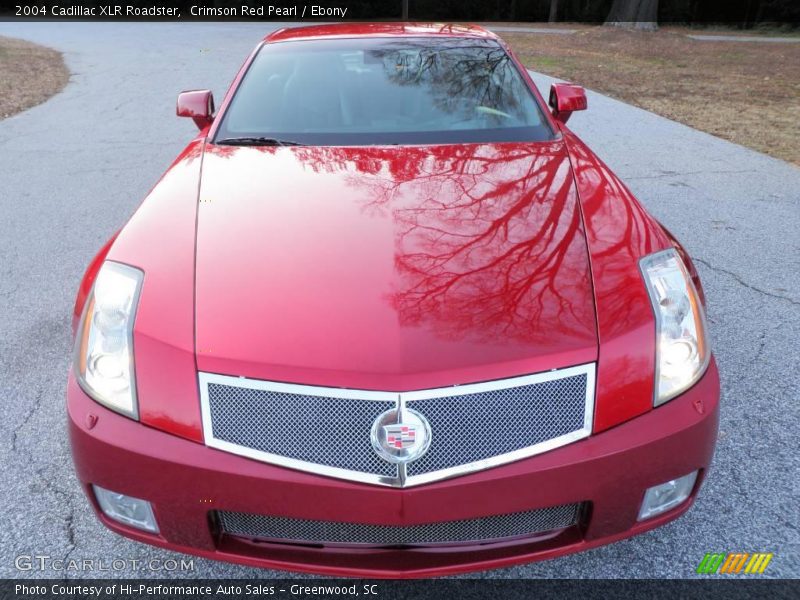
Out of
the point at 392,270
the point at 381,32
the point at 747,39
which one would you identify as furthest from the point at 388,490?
the point at 747,39

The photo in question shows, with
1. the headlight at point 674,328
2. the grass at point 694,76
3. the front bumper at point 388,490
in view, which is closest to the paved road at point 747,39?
the grass at point 694,76

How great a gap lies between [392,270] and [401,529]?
26.7 inches

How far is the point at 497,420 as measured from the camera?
1604mm

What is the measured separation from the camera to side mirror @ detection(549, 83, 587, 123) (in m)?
3.42

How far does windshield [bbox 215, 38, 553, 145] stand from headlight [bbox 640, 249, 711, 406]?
3.39ft

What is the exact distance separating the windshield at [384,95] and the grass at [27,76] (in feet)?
22.5

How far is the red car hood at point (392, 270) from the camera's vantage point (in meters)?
1.62

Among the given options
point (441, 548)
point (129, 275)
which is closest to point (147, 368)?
point (129, 275)

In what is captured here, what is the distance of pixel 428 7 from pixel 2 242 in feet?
104

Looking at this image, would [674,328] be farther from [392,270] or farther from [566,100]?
[566,100]

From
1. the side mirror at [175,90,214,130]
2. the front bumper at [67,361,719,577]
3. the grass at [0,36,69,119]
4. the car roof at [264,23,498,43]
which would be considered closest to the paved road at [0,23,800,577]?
the front bumper at [67,361,719,577]

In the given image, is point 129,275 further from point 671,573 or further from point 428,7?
point 428,7

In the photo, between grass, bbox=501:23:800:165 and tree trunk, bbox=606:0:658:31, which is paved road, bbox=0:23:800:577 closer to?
grass, bbox=501:23:800:165

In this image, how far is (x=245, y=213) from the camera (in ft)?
7.24
